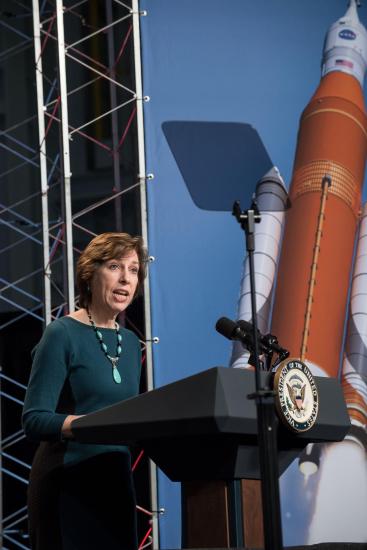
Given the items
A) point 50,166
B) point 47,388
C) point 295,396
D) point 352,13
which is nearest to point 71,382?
point 47,388

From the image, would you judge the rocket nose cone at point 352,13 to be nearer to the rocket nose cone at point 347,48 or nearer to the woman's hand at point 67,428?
the rocket nose cone at point 347,48

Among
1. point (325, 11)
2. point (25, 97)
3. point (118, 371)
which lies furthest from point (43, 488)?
point (25, 97)

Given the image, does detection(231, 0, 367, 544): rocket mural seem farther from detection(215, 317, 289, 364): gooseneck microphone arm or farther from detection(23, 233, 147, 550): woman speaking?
detection(23, 233, 147, 550): woman speaking

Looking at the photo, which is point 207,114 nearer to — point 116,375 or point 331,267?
point 331,267

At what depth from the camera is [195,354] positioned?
5070 millimetres

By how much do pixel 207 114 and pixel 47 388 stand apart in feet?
11.4

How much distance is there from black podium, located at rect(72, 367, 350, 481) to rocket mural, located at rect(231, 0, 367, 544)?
2.90m

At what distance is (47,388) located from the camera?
2.09 meters

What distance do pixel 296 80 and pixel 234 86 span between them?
0.35 meters

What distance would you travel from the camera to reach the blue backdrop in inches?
199

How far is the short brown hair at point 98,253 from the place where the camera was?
2256mm

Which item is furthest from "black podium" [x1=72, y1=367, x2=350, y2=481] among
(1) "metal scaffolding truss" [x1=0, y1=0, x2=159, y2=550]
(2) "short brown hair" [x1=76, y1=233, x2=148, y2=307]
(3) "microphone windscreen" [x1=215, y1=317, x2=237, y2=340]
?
(1) "metal scaffolding truss" [x1=0, y1=0, x2=159, y2=550]

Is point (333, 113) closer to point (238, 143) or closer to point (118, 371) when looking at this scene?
point (238, 143)

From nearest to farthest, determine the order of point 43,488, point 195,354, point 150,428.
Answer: point 150,428, point 43,488, point 195,354
